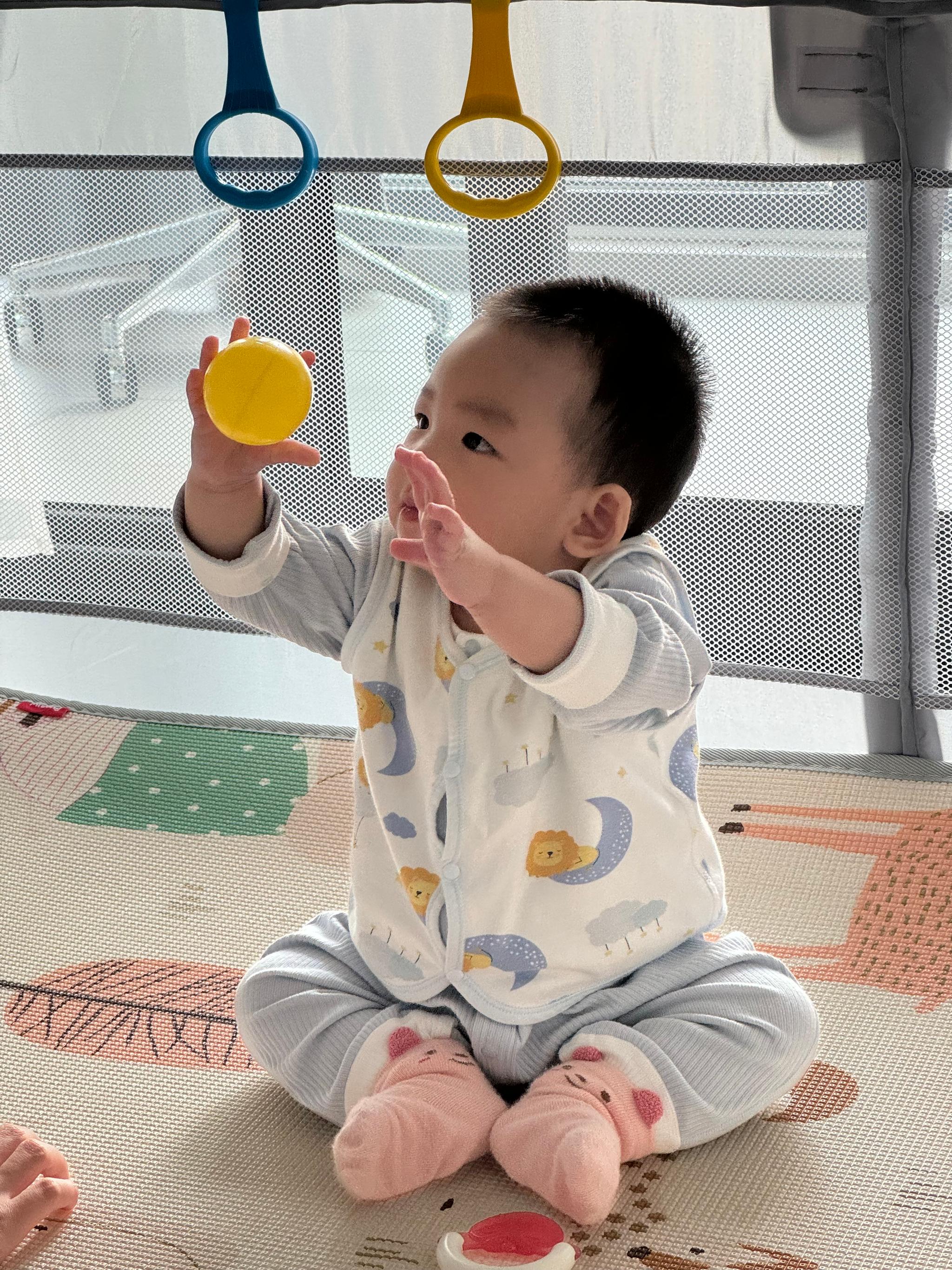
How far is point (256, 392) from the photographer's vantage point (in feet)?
2.26

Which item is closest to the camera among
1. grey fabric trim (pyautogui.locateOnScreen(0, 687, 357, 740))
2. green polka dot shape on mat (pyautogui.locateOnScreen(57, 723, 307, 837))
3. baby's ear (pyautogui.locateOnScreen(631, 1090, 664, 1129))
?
baby's ear (pyautogui.locateOnScreen(631, 1090, 664, 1129))

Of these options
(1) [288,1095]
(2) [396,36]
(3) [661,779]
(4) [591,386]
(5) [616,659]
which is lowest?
(1) [288,1095]

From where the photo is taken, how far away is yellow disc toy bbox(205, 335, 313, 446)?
0.69 m

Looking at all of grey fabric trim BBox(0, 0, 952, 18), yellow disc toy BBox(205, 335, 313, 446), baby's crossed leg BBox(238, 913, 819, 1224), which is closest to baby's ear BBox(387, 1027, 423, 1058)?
baby's crossed leg BBox(238, 913, 819, 1224)

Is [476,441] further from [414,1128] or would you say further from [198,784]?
[198,784]

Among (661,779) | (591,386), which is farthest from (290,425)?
(661,779)

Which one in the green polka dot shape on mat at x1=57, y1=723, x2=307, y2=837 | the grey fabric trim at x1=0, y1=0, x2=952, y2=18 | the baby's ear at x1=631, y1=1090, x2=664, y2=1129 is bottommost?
the green polka dot shape on mat at x1=57, y1=723, x2=307, y2=837

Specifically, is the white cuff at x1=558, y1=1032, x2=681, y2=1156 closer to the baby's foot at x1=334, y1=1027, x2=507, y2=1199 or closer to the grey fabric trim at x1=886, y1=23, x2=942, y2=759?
the baby's foot at x1=334, y1=1027, x2=507, y2=1199

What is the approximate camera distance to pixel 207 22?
1074mm

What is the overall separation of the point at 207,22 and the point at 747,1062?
31.6 inches

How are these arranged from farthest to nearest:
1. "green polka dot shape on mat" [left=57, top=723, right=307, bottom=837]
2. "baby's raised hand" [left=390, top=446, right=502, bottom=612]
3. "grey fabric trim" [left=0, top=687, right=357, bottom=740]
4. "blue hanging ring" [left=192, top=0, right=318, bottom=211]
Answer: "grey fabric trim" [left=0, top=687, right=357, bottom=740] → "green polka dot shape on mat" [left=57, top=723, right=307, bottom=837] → "blue hanging ring" [left=192, top=0, right=318, bottom=211] → "baby's raised hand" [left=390, top=446, right=502, bottom=612]

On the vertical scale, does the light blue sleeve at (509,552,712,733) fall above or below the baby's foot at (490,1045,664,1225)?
Result: above

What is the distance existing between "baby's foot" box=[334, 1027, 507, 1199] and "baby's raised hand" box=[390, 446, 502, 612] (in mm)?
241

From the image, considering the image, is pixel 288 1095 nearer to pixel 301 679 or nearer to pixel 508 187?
pixel 301 679
